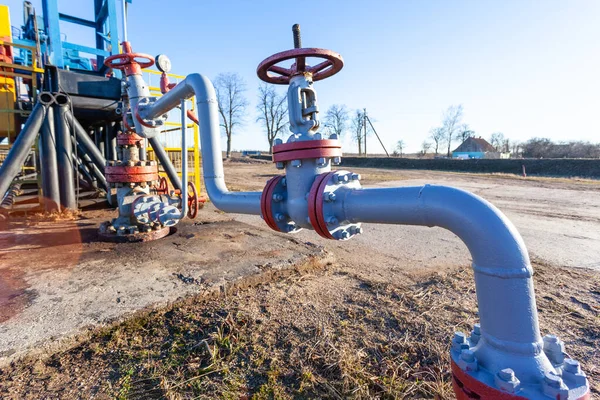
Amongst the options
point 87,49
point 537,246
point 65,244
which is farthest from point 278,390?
point 87,49

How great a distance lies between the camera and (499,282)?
3.13ft

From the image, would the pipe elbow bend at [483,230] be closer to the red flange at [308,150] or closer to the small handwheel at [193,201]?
the red flange at [308,150]

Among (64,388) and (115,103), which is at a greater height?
(115,103)

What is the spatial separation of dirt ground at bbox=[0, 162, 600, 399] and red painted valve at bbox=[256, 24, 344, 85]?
58.2 inches

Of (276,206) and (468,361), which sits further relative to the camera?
(276,206)

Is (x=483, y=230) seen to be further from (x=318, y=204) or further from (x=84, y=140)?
(x=84, y=140)

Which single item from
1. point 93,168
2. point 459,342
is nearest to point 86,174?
point 93,168

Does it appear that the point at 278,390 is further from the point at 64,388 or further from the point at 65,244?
the point at 65,244

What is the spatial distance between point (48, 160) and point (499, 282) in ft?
18.7

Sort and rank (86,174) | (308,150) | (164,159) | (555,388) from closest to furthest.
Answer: (555,388) → (308,150) → (164,159) → (86,174)

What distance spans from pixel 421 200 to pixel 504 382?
55cm

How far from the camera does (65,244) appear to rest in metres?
3.71

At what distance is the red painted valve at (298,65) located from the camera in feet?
4.90

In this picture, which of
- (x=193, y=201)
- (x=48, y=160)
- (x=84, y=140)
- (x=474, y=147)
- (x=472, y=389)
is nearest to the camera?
(x=472, y=389)
